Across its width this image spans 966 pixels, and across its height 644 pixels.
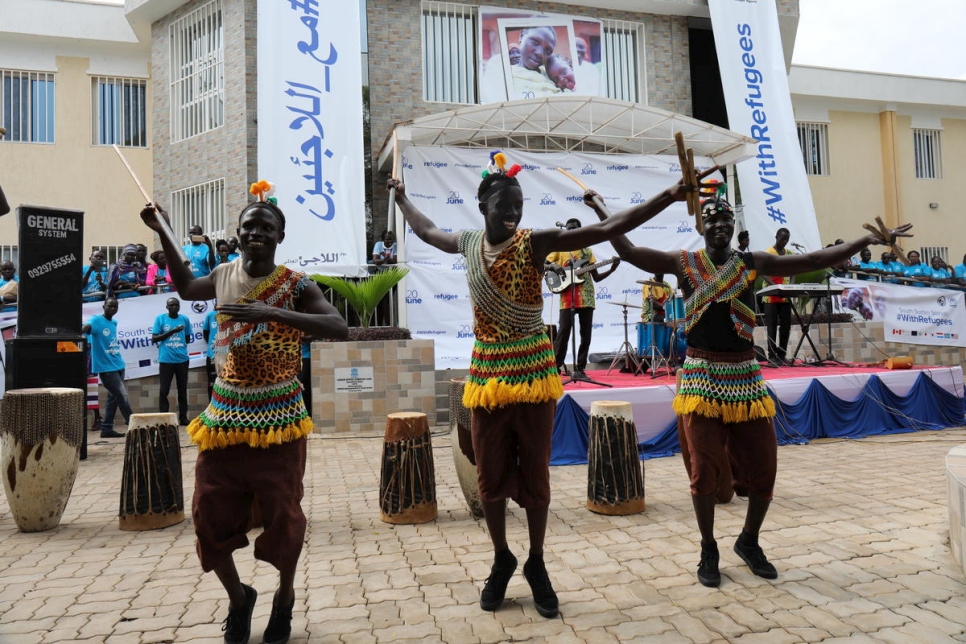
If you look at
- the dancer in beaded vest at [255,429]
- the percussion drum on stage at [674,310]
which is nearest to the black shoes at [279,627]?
the dancer in beaded vest at [255,429]

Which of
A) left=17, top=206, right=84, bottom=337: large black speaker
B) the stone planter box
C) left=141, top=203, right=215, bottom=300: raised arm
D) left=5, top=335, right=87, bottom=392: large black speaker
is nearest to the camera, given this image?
left=141, top=203, right=215, bottom=300: raised arm

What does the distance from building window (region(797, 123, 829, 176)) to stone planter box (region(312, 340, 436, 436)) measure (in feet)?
56.2

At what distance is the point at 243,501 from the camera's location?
3.23 meters

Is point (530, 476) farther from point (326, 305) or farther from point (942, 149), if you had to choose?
point (942, 149)

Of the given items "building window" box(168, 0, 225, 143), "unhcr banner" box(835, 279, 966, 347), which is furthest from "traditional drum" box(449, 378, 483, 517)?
"building window" box(168, 0, 225, 143)

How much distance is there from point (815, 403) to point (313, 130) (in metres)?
8.89

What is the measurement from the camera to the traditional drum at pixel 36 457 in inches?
208

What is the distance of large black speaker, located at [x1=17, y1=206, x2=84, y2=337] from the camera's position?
7758 millimetres

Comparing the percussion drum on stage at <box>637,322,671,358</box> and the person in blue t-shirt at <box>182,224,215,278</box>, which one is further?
the person in blue t-shirt at <box>182,224,215,278</box>

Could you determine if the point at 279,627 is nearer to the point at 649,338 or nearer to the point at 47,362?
the point at 47,362

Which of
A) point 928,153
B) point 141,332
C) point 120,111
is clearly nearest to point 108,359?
point 141,332

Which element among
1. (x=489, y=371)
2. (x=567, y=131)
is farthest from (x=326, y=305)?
(x=567, y=131)

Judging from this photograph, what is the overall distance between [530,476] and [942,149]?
2571cm

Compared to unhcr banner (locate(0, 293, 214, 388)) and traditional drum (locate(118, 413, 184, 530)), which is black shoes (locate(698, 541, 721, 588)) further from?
unhcr banner (locate(0, 293, 214, 388))
